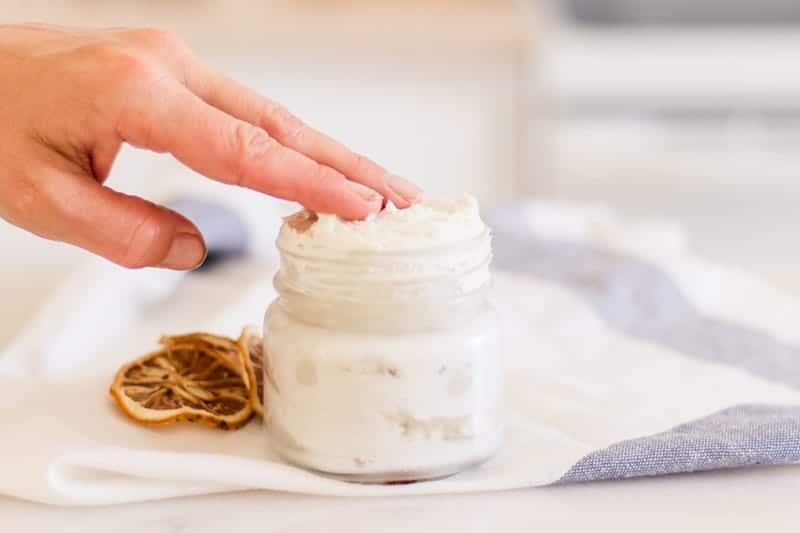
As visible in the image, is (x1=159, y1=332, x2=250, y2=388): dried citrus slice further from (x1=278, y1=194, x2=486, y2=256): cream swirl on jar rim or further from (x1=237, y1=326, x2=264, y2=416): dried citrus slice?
(x1=278, y1=194, x2=486, y2=256): cream swirl on jar rim

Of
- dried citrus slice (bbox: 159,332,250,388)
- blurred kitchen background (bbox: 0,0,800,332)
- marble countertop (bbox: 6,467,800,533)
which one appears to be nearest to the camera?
marble countertop (bbox: 6,467,800,533)

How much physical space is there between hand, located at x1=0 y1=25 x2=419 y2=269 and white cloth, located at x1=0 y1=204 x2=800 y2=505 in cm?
11

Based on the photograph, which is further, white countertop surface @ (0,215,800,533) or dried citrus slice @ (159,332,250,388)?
dried citrus slice @ (159,332,250,388)

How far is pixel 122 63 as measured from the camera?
61 cm

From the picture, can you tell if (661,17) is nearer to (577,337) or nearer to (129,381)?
(577,337)

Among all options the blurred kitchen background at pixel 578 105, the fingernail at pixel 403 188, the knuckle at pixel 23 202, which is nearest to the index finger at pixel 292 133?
Answer: the fingernail at pixel 403 188

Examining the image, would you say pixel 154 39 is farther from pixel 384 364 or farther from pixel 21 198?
pixel 384 364

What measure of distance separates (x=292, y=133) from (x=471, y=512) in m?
0.24

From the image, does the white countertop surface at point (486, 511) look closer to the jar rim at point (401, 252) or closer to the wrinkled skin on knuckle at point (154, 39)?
the jar rim at point (401, 252)

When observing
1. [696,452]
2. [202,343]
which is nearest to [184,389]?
[202,343]

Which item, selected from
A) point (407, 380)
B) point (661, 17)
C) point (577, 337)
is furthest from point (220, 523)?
point (661, 17)

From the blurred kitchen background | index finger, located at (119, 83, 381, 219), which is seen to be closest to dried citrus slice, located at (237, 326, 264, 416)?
index finger, located at (119, 83, 381, 219)

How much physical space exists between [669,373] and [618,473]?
0.58 feet

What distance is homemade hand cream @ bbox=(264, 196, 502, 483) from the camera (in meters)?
0.59
